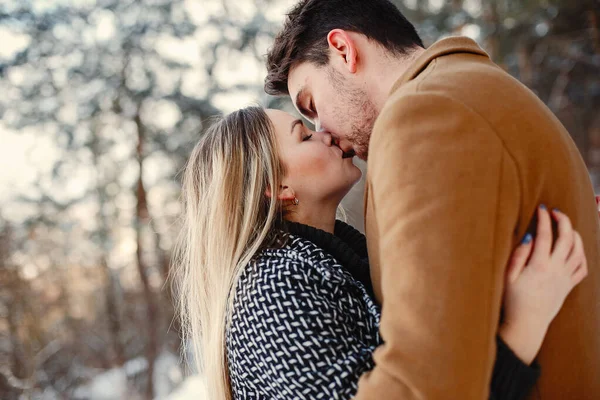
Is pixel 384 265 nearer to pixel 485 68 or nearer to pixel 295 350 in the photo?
pixel 295 350

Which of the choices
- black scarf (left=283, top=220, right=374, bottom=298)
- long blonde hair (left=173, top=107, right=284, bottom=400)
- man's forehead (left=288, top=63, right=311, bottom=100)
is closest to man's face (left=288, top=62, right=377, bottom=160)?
man's forehead (left=288, top=63, right=311, bottom=100)

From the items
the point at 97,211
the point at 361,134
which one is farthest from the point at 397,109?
the point at 97,211

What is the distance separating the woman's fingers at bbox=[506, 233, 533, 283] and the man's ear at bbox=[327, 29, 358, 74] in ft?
3.26

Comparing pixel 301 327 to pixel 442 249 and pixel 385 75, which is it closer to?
pixel 442 249

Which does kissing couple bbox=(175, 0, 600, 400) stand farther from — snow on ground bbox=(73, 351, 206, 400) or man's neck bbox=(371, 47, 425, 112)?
snow on ground bbox=(73, 351, 206, 400)

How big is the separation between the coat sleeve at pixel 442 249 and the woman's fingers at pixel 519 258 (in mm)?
66

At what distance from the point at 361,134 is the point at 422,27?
6.32 m

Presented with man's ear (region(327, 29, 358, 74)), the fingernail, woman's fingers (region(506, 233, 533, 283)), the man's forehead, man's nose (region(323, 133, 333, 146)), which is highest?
man's ear (region(327, 29, 358, 74))

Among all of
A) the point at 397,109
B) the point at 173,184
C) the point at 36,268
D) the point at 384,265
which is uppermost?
the point at 397,109

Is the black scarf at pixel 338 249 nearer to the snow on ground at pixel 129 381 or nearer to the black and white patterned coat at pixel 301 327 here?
the black and white patterned coat at pixel 301 327

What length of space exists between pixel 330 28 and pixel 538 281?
1228 mm

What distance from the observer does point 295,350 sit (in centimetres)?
138

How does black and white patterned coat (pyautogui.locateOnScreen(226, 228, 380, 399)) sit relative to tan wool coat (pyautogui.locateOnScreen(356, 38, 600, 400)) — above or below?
below

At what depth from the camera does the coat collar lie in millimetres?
1401
